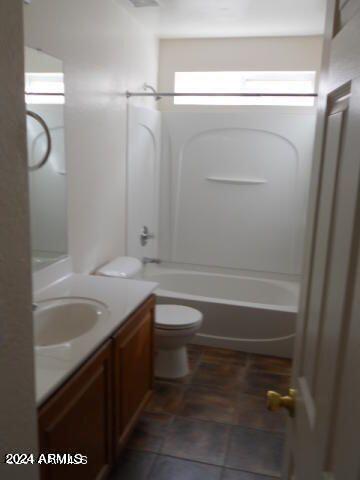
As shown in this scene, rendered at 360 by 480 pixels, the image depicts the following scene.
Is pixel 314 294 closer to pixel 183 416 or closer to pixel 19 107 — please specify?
pixel 19 107

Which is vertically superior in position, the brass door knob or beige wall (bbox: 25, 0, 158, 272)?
beige wall (bbox: 25, 0, 158, 272)

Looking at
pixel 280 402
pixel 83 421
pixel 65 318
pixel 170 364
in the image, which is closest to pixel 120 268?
pixel 170 364

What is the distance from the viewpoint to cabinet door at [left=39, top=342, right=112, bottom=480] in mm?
1429

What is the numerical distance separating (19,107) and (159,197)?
11.8 feet

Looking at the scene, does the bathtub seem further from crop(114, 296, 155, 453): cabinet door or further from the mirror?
the mirror

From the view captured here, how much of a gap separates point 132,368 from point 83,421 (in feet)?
1.83

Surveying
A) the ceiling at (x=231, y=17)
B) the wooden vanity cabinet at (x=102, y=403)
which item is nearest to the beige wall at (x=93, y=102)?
the ceiling at (x=231, y=17)

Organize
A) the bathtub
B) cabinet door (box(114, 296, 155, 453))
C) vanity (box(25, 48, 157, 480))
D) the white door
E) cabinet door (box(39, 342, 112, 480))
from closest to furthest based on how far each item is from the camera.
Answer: cabinet door (box(39, 342, 112, 480)) < vanity (box(25, 48, 157, 480)) < cabinet door (box(114, 296, 155, 453)) < the bathtub < the white door

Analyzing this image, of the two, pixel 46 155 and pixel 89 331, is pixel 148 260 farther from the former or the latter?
pixel 89 331

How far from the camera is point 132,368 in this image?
221cm

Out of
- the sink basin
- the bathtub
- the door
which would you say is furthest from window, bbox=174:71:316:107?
the door

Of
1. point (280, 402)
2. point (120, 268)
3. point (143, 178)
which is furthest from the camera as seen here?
point (143, 178)

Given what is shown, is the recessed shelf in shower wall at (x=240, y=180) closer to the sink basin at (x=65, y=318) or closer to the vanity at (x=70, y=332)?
the vanity at (x=70, y=332)

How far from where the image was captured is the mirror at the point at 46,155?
2.20 m
